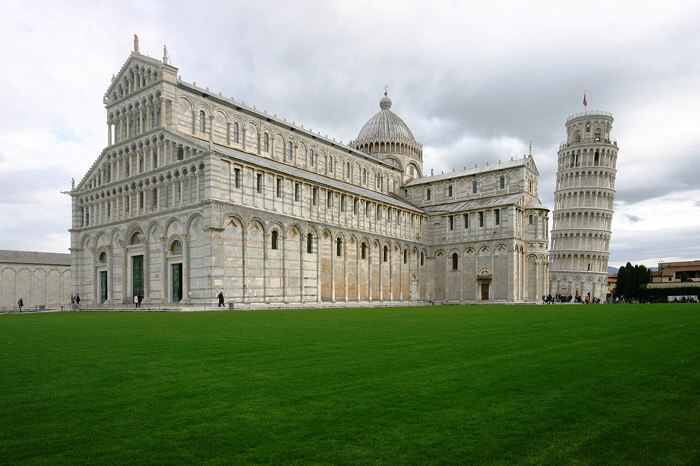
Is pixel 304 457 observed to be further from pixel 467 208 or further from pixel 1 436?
pixel 467 208

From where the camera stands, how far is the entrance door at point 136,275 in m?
45.1

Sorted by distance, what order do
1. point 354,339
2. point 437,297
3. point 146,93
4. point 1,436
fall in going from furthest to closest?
point 437,297 < point 146,93 < point 354,339 < point 1,436

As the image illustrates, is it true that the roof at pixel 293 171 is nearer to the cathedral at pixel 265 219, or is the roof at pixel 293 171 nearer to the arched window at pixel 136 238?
the cathedral at pixel 265 219

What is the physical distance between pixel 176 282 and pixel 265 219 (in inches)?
347

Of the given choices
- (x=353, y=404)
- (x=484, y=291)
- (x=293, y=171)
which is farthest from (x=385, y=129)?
(x=353, y=404)

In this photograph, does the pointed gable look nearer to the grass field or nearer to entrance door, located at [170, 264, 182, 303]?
entrance door, located at [170, 264, 182, 303]

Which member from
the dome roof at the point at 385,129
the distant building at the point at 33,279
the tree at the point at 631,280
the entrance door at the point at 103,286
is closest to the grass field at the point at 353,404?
the entrance door at the point at 103,286

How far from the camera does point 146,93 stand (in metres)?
45.2

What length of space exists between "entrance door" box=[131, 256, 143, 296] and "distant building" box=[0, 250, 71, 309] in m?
23.8

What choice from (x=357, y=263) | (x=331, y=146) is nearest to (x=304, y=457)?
(x=357, y=263)

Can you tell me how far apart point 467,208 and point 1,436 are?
60.9 meters

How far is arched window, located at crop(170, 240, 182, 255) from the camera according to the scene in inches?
1647

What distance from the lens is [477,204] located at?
63.9m

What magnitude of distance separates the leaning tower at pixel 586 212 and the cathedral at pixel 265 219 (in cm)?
2749
